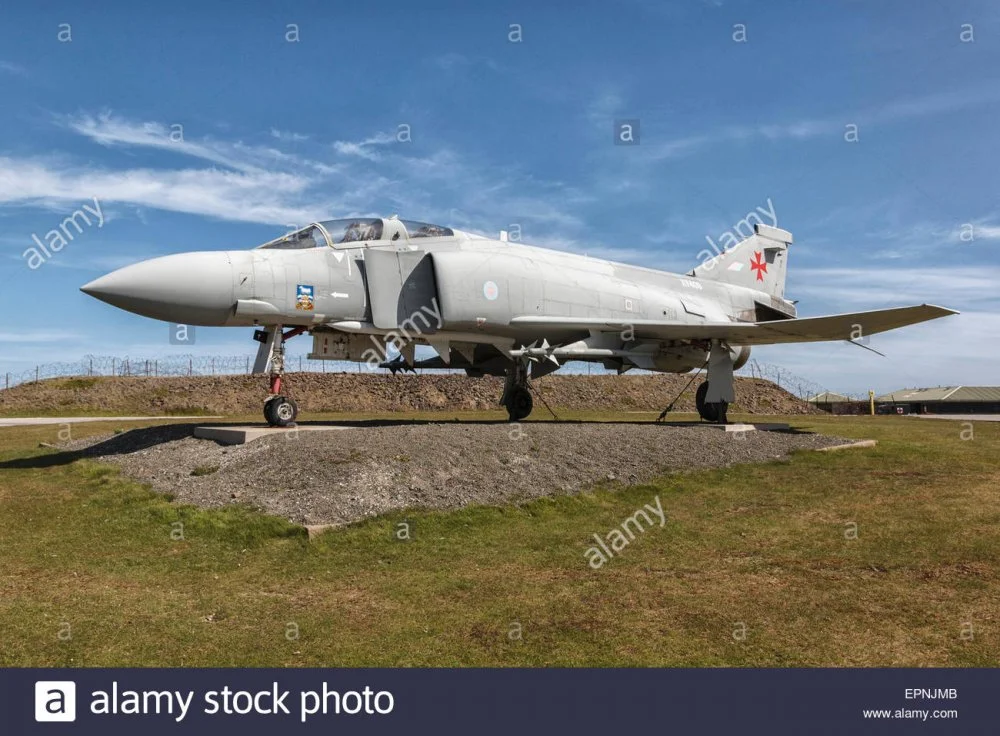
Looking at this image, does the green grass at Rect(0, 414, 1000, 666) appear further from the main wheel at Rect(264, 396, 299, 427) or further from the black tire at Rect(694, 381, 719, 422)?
the black tire at Rect(694, 381, 719, 422)

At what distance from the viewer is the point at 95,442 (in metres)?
17.3

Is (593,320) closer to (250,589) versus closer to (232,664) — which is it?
(250,589)

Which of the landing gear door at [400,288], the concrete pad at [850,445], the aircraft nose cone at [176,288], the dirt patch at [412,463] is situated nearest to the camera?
the dirt patch at [412,463]

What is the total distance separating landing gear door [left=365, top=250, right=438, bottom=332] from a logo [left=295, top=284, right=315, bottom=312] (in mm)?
1265

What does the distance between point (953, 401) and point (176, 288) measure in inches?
2579

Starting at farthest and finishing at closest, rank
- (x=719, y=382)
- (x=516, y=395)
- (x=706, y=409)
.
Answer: (x=706, y=409) < (x=719, y=382) < (x=516, y=395)

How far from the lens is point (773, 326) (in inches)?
711

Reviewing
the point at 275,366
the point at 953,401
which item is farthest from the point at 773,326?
the point at 953,401

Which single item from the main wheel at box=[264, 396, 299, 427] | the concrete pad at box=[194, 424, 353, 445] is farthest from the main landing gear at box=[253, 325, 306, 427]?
the concrete pad at box=[194, 424, 353, 445]
